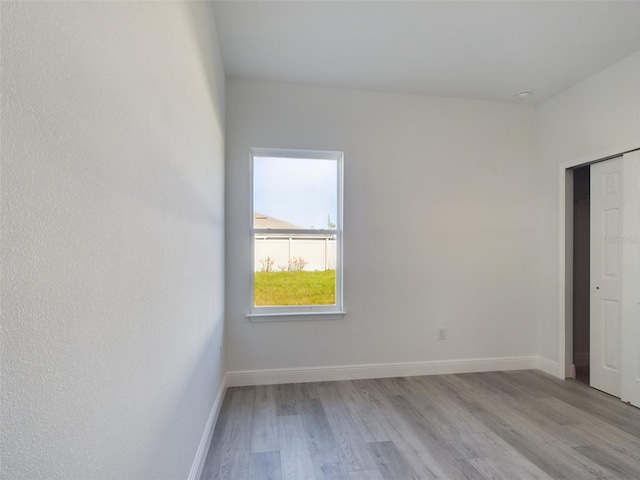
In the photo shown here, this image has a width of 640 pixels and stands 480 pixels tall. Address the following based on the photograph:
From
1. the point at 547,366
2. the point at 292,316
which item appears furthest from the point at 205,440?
the point at 547,366

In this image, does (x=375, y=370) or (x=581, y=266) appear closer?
(x=375, y=370)

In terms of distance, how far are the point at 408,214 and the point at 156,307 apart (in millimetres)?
2726

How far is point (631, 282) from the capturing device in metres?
2.71

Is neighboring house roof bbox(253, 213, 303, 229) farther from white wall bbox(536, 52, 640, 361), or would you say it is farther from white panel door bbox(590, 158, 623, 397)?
white panel door bbox(590, 158, 623, 397)

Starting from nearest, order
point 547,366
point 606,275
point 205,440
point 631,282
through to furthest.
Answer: point 205,440 → point 631,282 → point 606,275 → point 547,366

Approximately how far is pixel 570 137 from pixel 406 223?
5.94 feet

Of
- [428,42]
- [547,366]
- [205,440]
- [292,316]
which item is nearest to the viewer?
[205,440]

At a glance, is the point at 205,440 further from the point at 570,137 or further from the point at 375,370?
the point at 570,137

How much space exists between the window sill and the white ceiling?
7.38ft

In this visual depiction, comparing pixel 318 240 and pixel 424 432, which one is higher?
pixel 318 240

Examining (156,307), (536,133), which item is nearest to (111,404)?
(156,307)

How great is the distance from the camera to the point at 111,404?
0.75 meters

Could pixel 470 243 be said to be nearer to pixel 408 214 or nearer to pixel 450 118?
pixel 408 214

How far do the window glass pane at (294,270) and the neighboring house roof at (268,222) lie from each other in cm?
10
